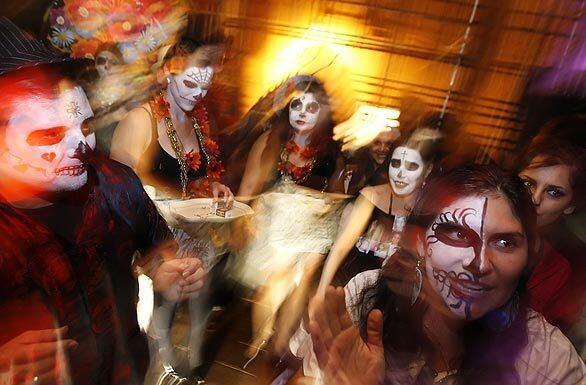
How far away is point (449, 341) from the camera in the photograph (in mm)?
1147

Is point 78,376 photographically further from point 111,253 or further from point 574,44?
point 574,44

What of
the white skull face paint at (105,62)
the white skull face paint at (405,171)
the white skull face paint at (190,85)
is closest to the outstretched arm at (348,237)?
the white skull face paint at (405,171)

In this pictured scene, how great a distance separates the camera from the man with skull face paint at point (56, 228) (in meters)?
1.05

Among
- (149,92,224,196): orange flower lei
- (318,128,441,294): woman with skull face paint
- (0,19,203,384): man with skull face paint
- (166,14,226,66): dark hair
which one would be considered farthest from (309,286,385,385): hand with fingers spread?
(166,14,226,66): dark hair

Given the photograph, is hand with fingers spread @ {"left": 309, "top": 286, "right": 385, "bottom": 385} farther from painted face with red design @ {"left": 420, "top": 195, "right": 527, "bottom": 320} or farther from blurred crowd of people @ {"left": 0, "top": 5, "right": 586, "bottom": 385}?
painted face with red design @ {"left": 420, "top": 195, "right": 527, "bottom": 320}

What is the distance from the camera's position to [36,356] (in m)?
1.15

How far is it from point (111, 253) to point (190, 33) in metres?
0.84

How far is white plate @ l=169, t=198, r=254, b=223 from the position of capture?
5.15 ft

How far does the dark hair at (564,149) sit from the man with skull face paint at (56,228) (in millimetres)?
1142

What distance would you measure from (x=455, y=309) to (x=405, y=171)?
437 millimetres

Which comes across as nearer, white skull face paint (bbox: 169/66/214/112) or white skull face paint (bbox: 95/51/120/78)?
white skull face paint (bbox: 95/51/120/78)

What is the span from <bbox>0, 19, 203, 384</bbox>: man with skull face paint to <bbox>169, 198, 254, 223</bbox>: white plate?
0.23 metres

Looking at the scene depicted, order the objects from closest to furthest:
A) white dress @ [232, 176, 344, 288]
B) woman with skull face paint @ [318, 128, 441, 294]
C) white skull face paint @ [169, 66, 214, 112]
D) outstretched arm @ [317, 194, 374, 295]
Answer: woman with skull face paint @ [318, 128, 441, 294], outstretched arm @ [317, 194, 374, 295], white skull face paint @ [169, 66, 214, 112], white dress @ [232, 176, 344, 288]

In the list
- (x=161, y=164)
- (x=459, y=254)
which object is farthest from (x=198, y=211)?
(x=459, y=254)
